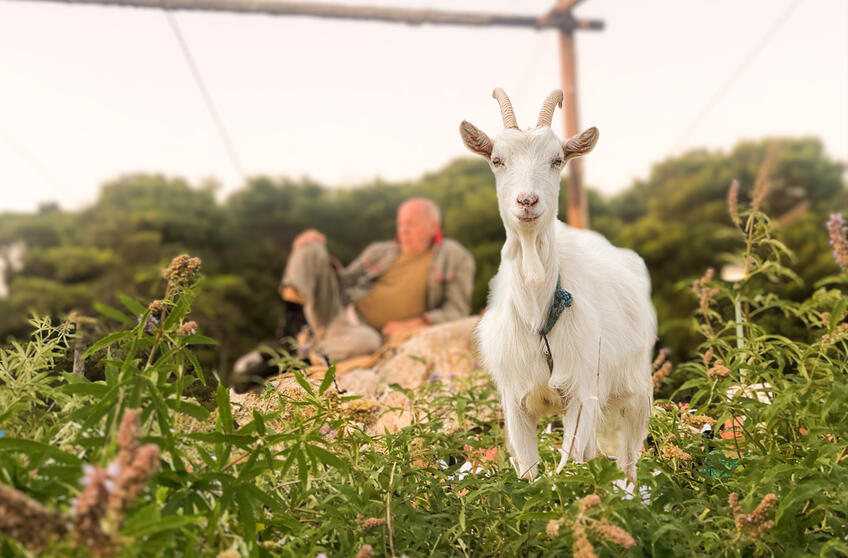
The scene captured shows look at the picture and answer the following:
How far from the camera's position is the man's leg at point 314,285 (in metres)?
9.20

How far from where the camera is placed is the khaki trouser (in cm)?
908

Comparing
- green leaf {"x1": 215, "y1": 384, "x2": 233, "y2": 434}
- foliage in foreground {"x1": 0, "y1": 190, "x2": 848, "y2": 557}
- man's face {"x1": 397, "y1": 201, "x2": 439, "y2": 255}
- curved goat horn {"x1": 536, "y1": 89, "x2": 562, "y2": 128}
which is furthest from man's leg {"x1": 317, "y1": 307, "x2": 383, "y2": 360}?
green leaf {"x1": 215, "y1": 384, "x2": 233, "y2": 434}

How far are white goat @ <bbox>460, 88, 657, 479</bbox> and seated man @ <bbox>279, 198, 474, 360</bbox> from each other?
5856 mm

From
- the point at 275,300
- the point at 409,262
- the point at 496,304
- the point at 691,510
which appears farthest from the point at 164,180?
the point at 691,510

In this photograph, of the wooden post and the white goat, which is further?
the wooden post

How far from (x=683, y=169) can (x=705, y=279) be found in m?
18.6

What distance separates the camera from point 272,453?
2182 mm

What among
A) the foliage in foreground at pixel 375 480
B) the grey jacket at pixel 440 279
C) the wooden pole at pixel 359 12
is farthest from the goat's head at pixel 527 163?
the wooden pole at pixel 359 12

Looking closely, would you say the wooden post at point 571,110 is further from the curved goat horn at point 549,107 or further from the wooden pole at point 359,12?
the curved goat horn at point 549,107

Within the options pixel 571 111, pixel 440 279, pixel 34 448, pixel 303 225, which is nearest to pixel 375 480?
pixel 34 448

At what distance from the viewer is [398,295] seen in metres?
9.60

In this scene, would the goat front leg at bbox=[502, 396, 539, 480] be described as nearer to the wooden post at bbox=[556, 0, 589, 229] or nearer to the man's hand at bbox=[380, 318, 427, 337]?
the man's hand at bbox=[380, 318, 427, 337]

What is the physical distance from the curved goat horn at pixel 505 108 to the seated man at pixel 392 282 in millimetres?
6046

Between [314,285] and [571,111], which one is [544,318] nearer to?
[314,285]
